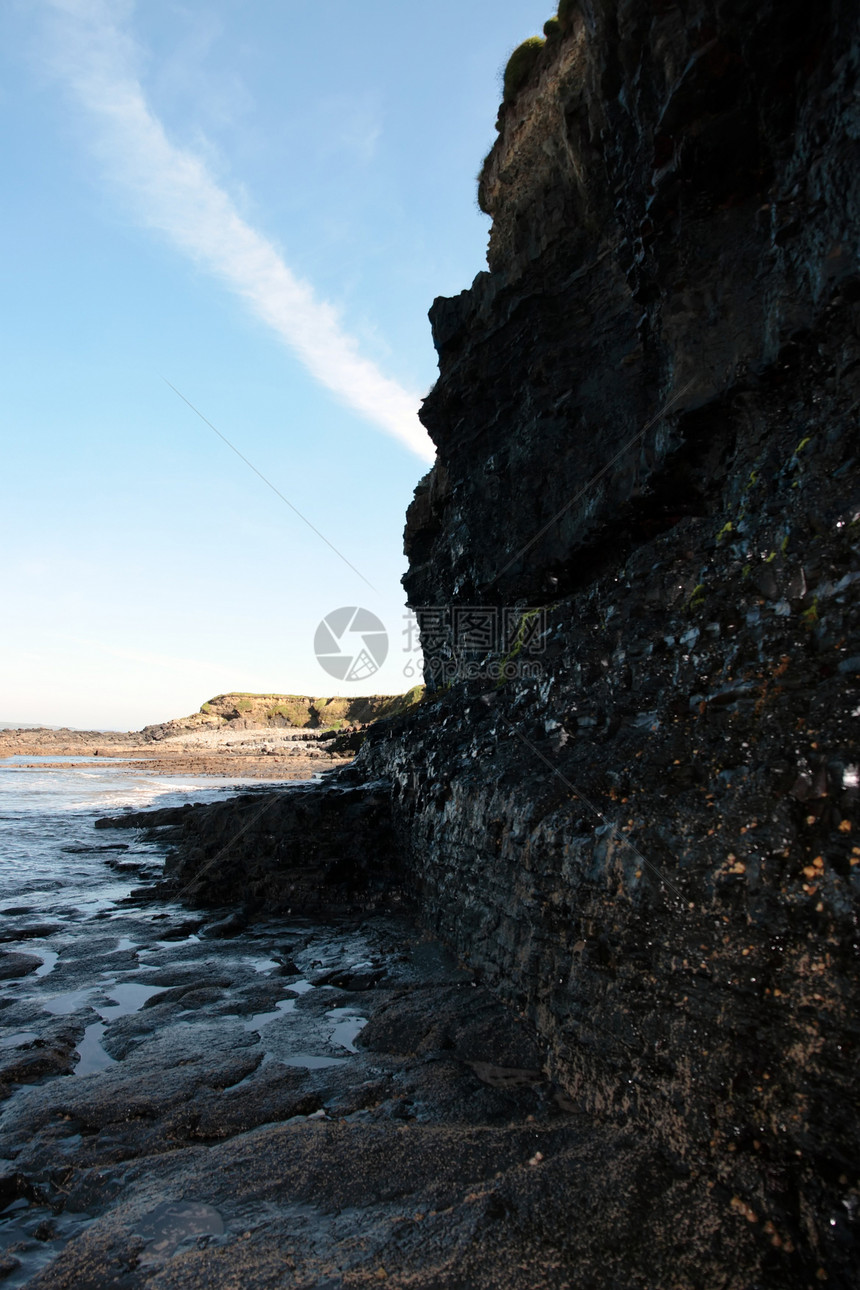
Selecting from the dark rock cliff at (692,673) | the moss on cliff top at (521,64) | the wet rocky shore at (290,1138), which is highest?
the moss on cliff top at (521,64)

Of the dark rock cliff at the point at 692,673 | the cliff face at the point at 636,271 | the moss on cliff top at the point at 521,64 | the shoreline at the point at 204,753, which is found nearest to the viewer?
the dark rock cliff at the point at 692,673

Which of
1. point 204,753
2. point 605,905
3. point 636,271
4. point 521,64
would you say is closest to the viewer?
point 605,905

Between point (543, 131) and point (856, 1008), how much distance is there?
14.9 m

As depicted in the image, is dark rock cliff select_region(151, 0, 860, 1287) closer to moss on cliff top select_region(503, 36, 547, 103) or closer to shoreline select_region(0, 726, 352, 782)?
moss on cliff top select_region(503, 36, 547, 103)

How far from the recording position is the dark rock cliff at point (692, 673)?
3219mm

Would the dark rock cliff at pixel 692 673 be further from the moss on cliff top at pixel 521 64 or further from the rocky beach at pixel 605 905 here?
the moss on cliff top at pixel 521 64

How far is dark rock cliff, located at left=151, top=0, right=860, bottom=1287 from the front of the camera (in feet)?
10.6

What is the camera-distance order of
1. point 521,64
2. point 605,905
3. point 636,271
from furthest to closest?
point 521,64, point 636,271, point 605,905

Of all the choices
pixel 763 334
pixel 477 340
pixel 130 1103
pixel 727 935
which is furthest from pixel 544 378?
pixel 130 1103

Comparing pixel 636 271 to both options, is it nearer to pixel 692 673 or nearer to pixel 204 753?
pixel 692 673

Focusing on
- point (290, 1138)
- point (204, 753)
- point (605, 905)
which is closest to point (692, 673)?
point (605, 905)

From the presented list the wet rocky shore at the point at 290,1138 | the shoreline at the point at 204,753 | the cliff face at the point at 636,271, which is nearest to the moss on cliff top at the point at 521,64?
the cliff face at the point at 636,271

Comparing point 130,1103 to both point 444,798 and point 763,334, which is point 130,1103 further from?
point 763,334

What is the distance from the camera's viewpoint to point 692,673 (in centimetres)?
525
